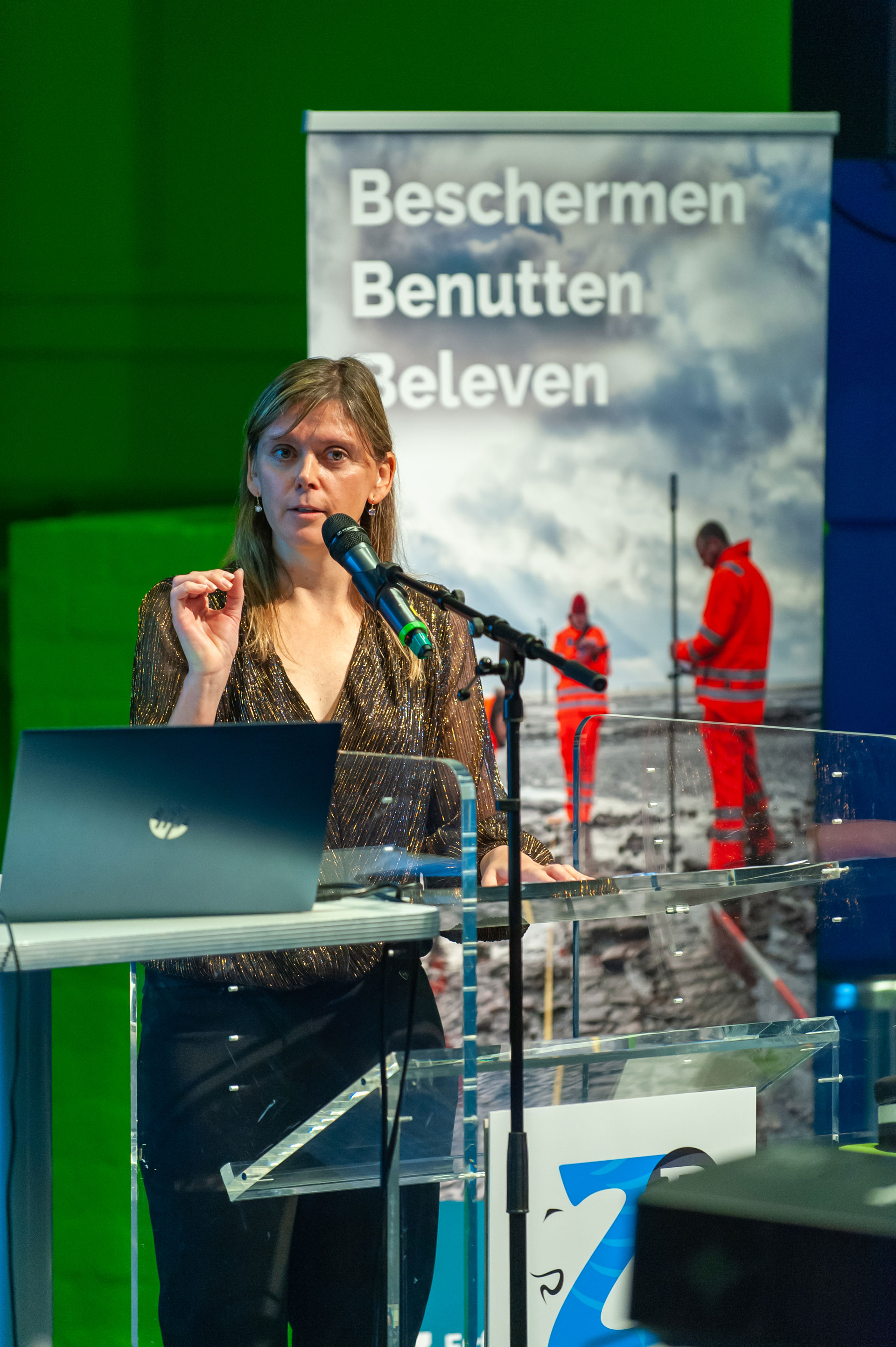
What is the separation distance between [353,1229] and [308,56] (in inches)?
111

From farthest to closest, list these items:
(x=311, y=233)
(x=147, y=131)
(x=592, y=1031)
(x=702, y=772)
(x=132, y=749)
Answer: (x=147, y=131) → (x=311, y=233) → (x=702, y=772) → (x=592, y=1031) → (x=132, y=749)

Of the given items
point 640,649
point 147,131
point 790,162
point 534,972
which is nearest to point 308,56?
point 147,131

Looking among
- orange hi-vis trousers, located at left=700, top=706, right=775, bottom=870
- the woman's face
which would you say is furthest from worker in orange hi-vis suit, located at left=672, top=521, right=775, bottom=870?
the woman's face

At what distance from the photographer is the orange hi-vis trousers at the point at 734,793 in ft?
6.36

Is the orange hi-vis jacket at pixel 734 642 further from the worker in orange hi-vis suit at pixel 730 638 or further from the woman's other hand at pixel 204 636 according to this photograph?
the woman's other hand at pixel 204 636

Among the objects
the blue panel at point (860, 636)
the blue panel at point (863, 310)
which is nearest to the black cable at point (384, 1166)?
the blue panel at point (860, 636)

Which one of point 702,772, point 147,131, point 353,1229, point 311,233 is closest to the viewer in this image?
point 353,1229

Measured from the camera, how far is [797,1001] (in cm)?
181

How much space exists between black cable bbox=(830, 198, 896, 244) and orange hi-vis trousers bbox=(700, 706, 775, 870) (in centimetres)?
201

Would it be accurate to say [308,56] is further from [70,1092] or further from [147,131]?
[70,1092]

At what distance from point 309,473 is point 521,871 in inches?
25.0

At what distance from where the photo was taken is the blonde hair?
6.23 ft

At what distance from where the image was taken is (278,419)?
74.8 inches

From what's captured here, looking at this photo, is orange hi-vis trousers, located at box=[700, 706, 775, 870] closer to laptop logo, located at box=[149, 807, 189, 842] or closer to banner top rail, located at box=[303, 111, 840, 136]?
laptop logo, located at box=[149, 807, 189, 842]
